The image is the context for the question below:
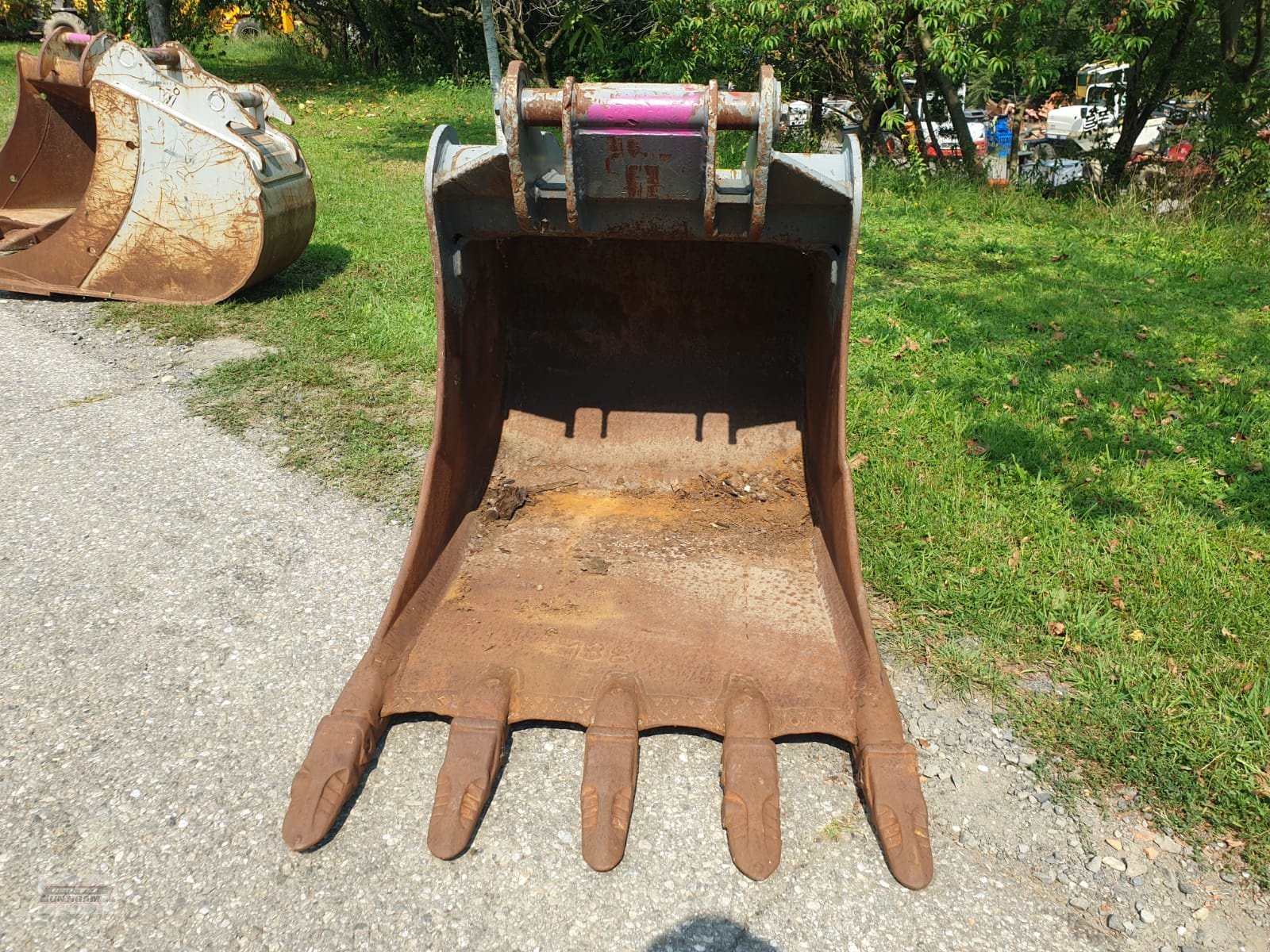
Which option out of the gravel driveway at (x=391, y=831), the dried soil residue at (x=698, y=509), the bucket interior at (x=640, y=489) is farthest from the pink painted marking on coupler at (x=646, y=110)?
the gravel driveway at (x=391, y=831)

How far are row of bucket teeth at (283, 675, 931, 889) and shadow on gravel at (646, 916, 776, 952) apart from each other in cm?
13

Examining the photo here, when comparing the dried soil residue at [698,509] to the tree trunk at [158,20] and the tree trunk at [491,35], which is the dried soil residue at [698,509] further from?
the tree trunk at [158,20]

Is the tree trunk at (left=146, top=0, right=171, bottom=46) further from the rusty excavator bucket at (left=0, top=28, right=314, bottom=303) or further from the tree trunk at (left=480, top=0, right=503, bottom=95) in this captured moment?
the rusty excavator bucket at (left=0, top=28, right=314, bottom=303)

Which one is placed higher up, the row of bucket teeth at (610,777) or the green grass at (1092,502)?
the row of bucket teeth at (610,777)

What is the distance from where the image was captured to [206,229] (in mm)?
5398

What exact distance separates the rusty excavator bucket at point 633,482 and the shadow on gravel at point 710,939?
13cm

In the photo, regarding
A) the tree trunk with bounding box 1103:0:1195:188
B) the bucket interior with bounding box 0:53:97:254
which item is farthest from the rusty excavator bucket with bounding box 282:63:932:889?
the tree trunk with bounding box 1103:0:1195:188

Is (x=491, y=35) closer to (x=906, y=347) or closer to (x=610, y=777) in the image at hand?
(x=906, y=347)

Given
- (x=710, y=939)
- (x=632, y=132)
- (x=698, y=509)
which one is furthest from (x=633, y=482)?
(x=710, y=939)

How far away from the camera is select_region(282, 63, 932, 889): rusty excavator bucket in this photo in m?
2.24

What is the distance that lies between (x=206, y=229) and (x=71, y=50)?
2.06 m

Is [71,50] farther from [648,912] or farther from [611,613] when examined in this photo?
[648,912]

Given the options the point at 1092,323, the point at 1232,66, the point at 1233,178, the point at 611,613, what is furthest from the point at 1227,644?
the point at 1232,66

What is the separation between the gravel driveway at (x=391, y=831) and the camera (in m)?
Answer: 1.95
